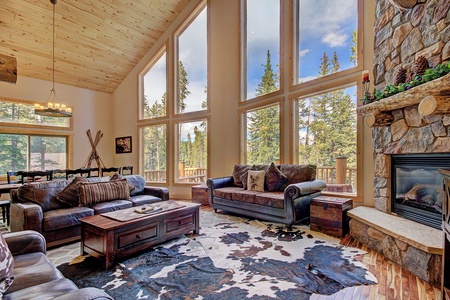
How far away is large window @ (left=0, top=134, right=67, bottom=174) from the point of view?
602 centimetres

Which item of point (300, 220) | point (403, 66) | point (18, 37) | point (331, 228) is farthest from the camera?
point (18, 37)

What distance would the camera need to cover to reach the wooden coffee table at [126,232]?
8.19ft

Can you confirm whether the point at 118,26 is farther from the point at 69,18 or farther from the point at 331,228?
the point at 331,228

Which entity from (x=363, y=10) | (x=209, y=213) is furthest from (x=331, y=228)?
(x=363, y=10)

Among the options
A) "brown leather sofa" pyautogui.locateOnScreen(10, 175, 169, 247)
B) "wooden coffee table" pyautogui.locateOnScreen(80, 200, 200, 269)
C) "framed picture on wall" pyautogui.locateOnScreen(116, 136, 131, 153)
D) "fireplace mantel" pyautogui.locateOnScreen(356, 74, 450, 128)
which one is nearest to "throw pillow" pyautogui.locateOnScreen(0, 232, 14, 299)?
"wooden coffee table" pyautogui.locateOnScreen(80, 200, 200, 269)

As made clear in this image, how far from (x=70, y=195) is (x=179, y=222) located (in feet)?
5.72

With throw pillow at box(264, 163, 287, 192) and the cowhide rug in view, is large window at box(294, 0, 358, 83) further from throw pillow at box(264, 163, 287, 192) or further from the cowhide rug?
the cowhide rug

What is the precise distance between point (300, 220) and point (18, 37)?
23.4 feet

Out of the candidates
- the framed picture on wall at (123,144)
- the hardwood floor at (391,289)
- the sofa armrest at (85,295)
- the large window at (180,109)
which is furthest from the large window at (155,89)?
the sofa armrest at (85,295)

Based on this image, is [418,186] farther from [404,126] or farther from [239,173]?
[239,173]

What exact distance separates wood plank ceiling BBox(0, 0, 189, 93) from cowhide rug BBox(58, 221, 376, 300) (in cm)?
538

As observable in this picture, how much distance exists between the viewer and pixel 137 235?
2729mm

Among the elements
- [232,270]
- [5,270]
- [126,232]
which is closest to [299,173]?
[232,270]

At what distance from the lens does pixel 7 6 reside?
4.77 m
